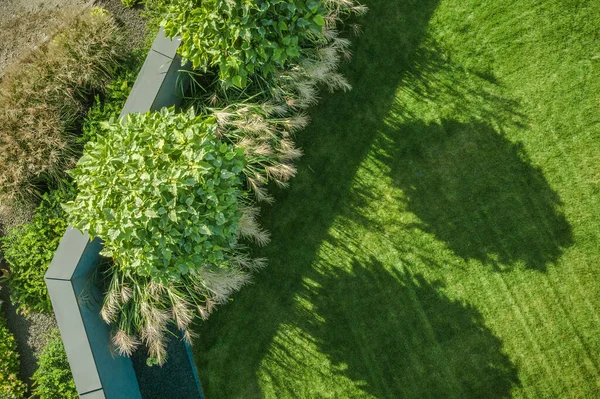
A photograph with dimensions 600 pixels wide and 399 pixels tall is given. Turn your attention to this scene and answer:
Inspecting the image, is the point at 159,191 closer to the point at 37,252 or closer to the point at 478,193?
the point at 37,252

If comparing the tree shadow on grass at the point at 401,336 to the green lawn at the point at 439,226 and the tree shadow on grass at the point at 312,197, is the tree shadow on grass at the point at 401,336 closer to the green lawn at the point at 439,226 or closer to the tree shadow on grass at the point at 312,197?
the green lawn at the point at 439,226

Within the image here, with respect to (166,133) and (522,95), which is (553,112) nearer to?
(522,95)

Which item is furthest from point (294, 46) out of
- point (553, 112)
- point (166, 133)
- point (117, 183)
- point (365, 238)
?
point (553, 112)

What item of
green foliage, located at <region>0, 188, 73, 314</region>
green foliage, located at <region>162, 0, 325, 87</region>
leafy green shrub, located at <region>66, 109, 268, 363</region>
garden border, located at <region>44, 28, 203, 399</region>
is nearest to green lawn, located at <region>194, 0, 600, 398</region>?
garden border, located at <region>44, 28, 203, 399</region>

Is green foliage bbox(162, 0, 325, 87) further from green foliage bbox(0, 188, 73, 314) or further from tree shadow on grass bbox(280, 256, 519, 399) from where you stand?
tree shadow on grass bbox(280, 256, 519, 399)

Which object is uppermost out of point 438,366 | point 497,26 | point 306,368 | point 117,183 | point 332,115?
point 497,26

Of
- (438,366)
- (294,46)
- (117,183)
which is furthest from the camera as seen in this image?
(438,366)

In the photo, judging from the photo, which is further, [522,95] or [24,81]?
[522,95]

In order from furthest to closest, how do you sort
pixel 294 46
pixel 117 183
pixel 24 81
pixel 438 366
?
pixel 438 366
pixel 24 81
pixel 294 46
pixel 117 183
